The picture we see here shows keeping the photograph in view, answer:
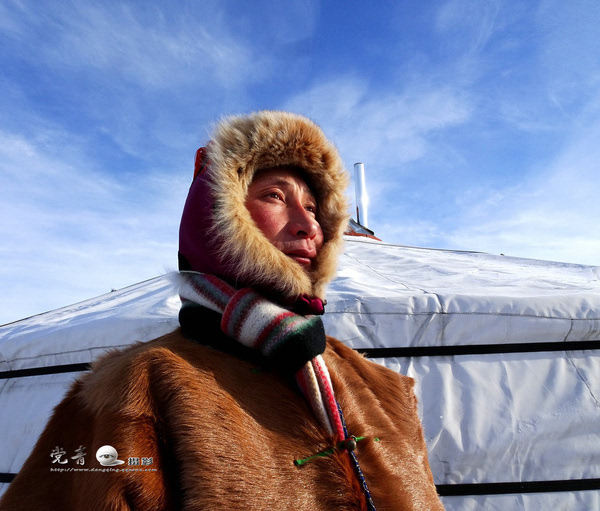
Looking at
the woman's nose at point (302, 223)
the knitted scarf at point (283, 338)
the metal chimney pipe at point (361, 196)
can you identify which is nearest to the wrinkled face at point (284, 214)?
the woman's nose at point (302, 223)

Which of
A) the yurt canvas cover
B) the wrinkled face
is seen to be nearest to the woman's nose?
the wrinkled face

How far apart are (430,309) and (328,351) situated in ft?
2.17

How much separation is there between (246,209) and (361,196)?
127 inches

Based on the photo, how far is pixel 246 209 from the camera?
79cm

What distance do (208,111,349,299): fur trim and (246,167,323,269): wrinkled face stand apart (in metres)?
0.02

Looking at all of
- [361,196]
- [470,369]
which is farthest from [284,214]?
[361,196]

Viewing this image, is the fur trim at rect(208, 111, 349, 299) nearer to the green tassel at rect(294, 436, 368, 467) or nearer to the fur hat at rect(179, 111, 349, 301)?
the fur hat at rect(179, 111, 349, 301)

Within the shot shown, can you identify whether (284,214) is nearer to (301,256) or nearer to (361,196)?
(301,256)

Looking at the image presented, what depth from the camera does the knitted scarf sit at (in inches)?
26.5

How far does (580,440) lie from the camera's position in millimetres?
1344

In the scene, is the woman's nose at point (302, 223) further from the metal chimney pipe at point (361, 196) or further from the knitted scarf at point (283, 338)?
the metal chimney pipe at point (361, 196)

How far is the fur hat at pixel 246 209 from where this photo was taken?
A: 2.40 ft

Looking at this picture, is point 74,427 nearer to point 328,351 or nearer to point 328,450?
point 328,450

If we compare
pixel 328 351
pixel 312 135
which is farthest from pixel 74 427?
pixel 312 135
